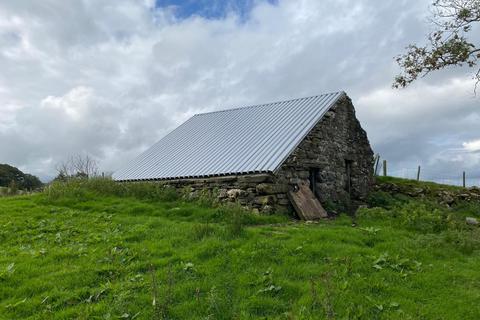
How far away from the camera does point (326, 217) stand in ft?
47.5

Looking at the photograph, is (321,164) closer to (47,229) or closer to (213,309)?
(47,229)

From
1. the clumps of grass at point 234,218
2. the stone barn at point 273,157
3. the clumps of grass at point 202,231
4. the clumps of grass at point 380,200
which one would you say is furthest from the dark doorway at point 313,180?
the clumps of grass at point 202,231

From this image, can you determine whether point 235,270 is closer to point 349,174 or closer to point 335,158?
point 335,158

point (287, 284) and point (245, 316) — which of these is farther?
point (287, 284)

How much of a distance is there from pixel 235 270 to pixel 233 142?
10.9 metres

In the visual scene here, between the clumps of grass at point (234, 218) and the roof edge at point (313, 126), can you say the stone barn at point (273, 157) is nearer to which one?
the roof edge at point (313, 126)

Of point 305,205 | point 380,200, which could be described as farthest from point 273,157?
point 380,200

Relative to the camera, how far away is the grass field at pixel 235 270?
233 inches

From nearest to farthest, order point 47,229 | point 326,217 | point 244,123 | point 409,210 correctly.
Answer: point 47,229
point 409,210
point 326,217
point 244,123

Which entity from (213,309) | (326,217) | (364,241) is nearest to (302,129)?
(326,217)

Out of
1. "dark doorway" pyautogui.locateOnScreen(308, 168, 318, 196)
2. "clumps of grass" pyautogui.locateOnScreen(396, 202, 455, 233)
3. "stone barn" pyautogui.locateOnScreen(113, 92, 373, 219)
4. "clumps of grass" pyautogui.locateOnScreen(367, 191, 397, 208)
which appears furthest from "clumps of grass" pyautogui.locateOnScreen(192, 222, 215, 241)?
"clumps of grass" pyautogui.locateOnScreen(367, 191, 397, 208)

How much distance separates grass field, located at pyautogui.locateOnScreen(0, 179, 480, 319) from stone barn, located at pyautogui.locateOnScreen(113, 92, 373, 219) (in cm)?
252

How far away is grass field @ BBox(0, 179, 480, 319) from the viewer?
5.93 m

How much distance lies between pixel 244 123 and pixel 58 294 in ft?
47.1
